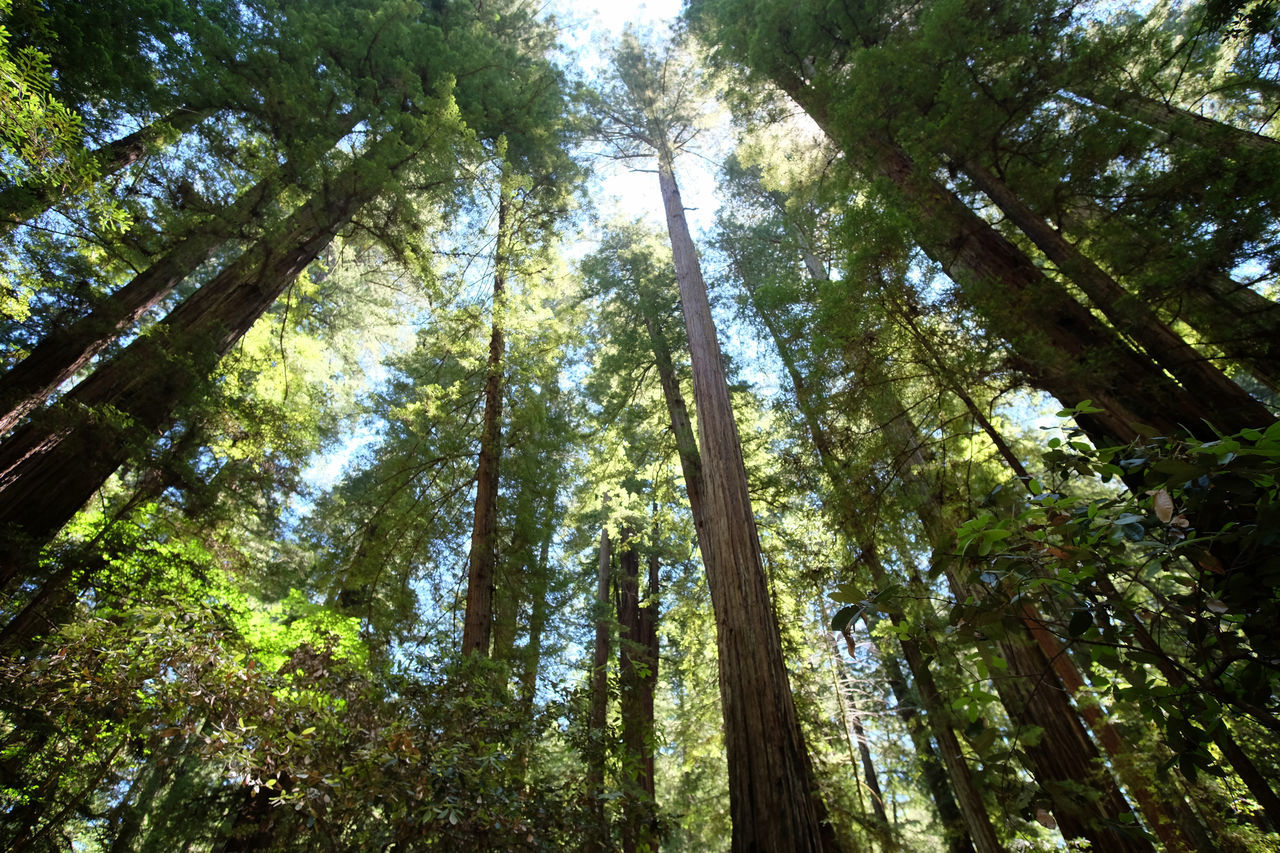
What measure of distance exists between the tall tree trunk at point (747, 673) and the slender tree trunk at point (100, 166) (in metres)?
4.64

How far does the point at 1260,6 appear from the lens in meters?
2.95

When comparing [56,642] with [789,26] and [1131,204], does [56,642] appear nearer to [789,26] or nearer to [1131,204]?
[1131,204]

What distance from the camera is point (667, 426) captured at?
9.12 m

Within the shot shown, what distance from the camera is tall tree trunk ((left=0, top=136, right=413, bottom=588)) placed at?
4.00 m

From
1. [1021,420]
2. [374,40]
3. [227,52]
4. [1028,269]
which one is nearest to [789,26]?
[1028,269]

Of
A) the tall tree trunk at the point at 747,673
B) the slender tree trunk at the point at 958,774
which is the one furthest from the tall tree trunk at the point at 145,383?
the slender tree trunk at the point at 958,774

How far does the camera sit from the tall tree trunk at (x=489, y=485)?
5.79 metres

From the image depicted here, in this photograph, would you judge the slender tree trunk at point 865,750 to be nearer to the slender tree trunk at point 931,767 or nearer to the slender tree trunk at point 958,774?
the slender tree trunk at point 931,767

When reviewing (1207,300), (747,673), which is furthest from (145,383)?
(1207,300)

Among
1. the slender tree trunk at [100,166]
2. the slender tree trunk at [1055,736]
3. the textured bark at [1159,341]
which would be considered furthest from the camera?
the slender tree trunk at [1055,736]

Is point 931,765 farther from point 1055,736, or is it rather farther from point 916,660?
point 916,660

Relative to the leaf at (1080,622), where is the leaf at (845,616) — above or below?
above

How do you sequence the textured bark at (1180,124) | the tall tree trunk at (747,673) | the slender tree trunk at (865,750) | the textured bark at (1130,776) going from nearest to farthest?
the tall tree trunk at (747,673)
the textured bark at (1180,124)
the textured bark at (1130,776)
the slender tree trunk at (865,750)

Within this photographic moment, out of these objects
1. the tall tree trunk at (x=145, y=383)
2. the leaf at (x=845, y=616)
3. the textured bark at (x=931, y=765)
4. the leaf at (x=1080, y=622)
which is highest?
the tall tree trunk at (x=145, y=383)
